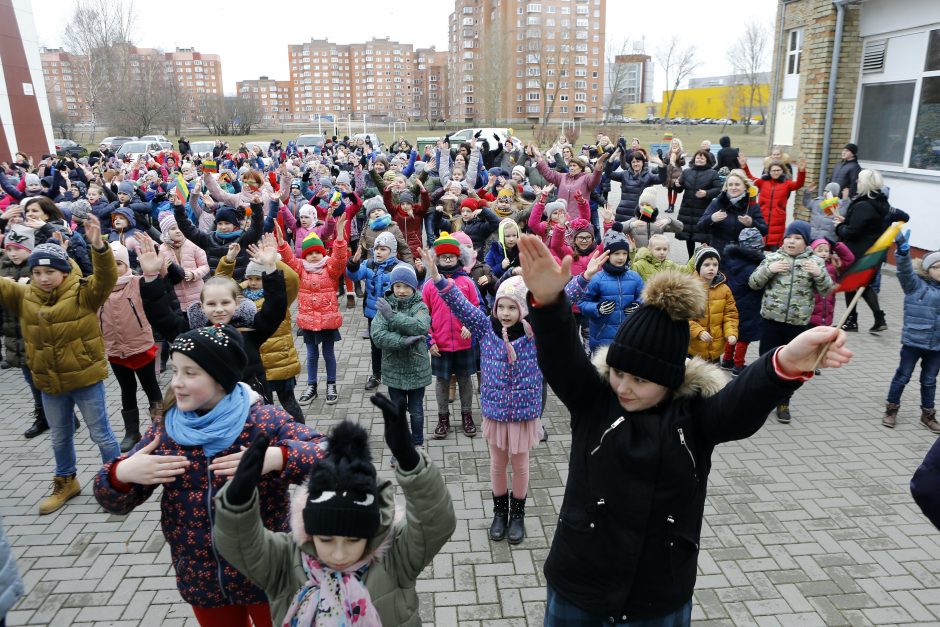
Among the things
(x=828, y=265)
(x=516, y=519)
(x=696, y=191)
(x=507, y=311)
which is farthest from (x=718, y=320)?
(x=696, y=191)

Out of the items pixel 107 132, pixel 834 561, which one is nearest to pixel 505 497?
pixel 834 561

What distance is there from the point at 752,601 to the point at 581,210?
776cm

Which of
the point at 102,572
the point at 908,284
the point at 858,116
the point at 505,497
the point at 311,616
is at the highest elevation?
the point at 858,116

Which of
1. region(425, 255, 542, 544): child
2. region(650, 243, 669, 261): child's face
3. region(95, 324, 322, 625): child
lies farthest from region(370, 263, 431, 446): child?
region(95, 324, 322, 625): child

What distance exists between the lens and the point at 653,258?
21.3ft

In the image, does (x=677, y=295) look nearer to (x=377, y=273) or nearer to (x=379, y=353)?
(x=377, y=273)

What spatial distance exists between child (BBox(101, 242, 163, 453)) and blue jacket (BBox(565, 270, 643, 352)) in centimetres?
392

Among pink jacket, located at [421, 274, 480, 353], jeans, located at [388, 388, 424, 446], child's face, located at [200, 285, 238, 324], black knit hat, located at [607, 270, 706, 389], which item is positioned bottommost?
jeans, located at [388, 388, 424, 446]

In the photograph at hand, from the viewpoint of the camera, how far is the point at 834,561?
4.14 metres

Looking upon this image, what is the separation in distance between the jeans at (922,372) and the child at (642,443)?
15.9 feet

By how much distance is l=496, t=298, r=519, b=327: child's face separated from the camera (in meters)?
4.27

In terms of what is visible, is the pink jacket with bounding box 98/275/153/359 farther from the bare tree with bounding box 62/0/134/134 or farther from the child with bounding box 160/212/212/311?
the bare tree with bounding box 62/0/134/134

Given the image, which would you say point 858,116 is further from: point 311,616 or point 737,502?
point 311,616

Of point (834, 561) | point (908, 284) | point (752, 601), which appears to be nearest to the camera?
point (752, 601)
